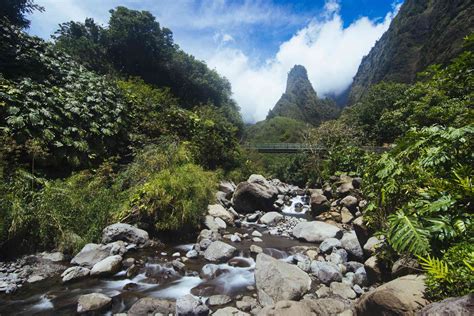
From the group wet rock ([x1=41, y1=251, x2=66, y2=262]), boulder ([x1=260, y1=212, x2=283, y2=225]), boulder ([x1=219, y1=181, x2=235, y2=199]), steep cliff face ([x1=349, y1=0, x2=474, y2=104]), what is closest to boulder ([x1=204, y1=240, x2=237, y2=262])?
wet rock ([x1=41, y1=251, x2=66, y2=262])

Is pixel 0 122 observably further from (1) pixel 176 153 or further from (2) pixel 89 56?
A: (2) pixel 89 56

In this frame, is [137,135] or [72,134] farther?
[137,135]

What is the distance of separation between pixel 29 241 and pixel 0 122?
4.08 m

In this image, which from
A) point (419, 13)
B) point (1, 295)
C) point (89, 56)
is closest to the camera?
point (1, 295)

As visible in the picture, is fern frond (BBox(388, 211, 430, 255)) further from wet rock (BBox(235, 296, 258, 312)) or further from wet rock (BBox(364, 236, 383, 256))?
wet rock (BBox(235, 296, 258, 312))

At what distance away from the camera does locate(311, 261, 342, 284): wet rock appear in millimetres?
5145

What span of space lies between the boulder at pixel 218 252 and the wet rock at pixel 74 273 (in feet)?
9.04

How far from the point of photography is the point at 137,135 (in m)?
12.1

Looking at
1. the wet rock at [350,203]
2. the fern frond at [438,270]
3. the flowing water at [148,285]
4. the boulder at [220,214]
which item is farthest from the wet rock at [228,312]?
the wet rock at [350,203]

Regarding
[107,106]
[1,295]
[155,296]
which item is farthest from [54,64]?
[155,296]

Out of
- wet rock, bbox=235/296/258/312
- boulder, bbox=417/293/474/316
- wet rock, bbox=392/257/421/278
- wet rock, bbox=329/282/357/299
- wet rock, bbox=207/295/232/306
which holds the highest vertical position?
boulder, bbox=417/293/474/316

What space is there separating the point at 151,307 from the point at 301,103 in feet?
399

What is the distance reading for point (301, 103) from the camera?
386 feet

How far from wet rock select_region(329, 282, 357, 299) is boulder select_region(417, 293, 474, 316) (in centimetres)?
261
